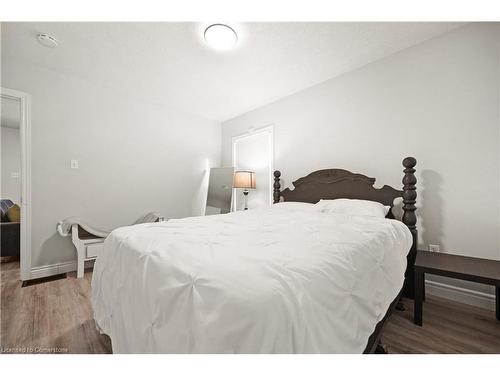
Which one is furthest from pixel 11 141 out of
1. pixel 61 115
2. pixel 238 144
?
pixel 238 144

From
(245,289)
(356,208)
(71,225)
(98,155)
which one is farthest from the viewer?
(98,155)

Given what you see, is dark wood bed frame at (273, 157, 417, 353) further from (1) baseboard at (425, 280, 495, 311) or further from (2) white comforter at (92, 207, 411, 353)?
(2) white comforter at (92, 207, 411, 353)

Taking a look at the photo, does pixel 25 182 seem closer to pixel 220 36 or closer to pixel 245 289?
pixel 220 36

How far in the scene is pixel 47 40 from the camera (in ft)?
6.59

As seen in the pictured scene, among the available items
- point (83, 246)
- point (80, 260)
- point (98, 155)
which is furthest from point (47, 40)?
point (80, 260)

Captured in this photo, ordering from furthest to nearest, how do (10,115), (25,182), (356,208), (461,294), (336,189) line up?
1. (10,115)
2. (336,189)
3. (25,182)
4. (356,208)
5. (461,294)

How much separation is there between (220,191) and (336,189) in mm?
2131

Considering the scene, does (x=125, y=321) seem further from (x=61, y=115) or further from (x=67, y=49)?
(x=61, y=115)

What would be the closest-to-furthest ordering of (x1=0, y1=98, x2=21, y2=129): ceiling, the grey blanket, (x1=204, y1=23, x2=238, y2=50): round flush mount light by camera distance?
(x1=204, y1=23, x2=238, y2=50): round flush mount light, the grey blanket, (x1=0, y1=98, x2=21, y2=129): ceiling

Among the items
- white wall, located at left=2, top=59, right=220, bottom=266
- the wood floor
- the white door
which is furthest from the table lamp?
the wood floor

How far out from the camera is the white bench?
8.02 ft

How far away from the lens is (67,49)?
2152 millimetres

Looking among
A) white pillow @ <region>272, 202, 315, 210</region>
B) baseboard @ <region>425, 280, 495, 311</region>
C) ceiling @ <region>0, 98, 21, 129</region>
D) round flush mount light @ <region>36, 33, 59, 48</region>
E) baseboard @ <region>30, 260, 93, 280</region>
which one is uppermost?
round flush mount light @ <region>36, 33, 59, 48</region>
